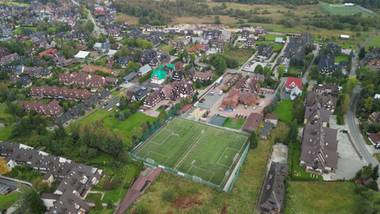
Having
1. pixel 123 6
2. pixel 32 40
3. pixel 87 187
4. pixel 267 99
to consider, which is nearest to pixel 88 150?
pixel 87 187

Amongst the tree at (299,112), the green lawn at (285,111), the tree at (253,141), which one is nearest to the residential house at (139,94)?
the tree at (253,141)

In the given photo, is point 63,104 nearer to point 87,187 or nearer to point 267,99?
point 87,187

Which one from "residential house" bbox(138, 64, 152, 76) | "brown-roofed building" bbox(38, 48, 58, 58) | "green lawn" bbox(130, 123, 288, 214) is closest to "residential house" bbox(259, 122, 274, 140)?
"green lawn" bbox(130, 123, 288, 214)

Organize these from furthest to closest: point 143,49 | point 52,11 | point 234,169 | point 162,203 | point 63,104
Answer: point 52,11
point 143,49
point 63,104
point 234,169
point 162,203

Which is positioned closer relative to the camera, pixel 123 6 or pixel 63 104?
pixel 63 104

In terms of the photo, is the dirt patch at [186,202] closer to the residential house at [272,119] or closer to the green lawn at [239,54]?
the residential house at [272,119]
